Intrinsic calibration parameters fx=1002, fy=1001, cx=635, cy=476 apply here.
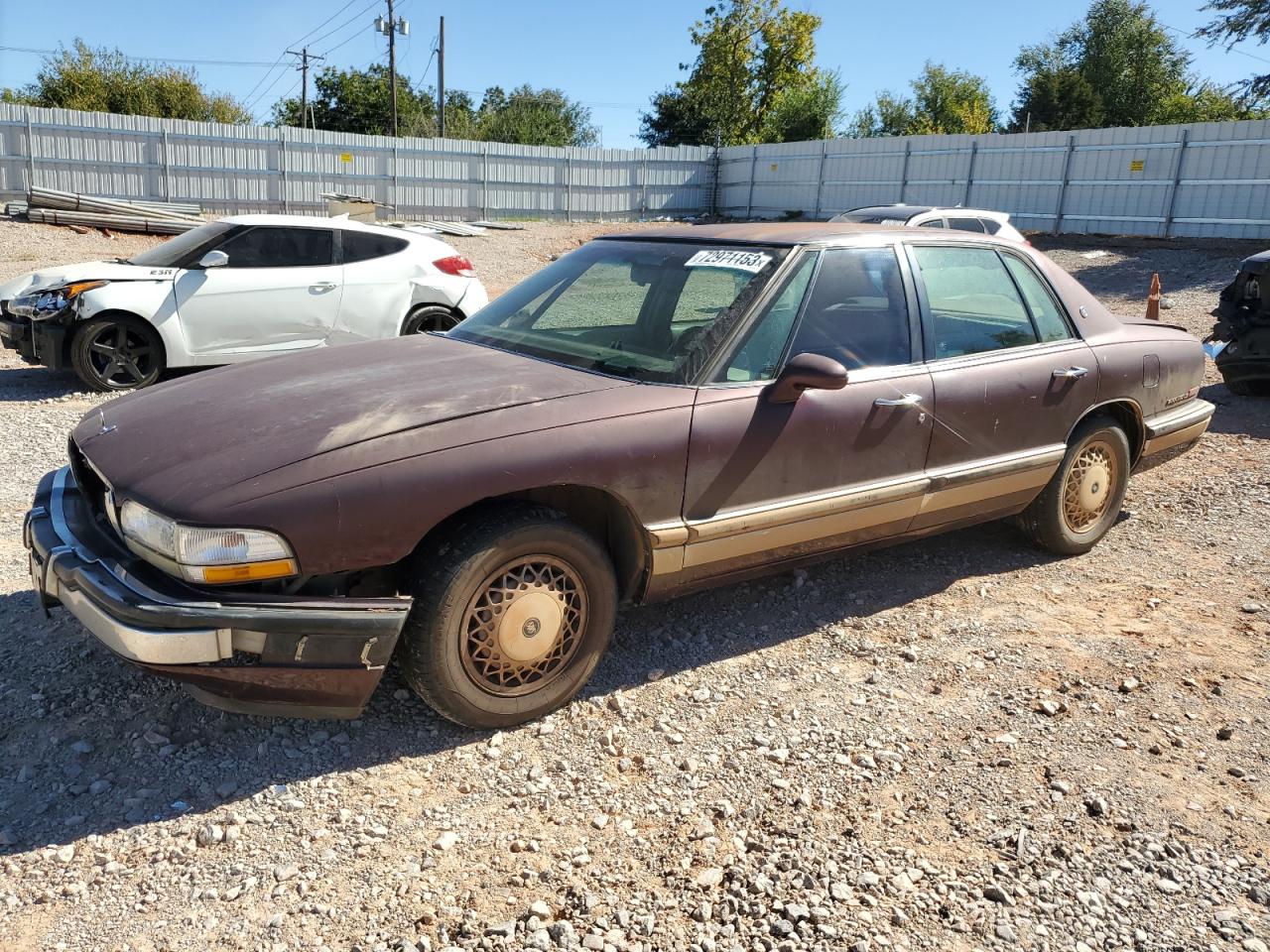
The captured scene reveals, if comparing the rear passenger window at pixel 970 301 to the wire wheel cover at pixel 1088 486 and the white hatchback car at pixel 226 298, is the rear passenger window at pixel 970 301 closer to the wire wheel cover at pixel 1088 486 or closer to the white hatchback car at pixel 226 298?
the wire wheel cover at pixel 1088 486

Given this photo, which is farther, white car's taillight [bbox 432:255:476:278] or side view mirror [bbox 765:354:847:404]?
white car's taillight [bbox 432:255:476:278]

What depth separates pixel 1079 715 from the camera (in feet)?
11.6

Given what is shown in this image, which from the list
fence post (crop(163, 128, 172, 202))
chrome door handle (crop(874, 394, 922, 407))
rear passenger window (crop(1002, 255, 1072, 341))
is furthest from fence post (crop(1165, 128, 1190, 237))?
fence post (crop(163, 128, 172, 202))

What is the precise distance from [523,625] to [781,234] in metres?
2.01

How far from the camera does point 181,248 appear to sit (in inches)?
333

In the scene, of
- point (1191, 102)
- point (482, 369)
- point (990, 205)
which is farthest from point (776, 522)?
point (1191, 102)

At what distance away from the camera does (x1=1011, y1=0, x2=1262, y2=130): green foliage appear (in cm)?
5209

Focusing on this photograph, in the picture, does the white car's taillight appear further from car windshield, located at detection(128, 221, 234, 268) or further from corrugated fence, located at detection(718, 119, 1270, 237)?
corrugated fence, located at detection(718, 119, 1270, 237)

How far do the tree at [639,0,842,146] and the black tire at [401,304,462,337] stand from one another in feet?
129

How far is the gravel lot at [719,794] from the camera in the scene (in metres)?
2.48

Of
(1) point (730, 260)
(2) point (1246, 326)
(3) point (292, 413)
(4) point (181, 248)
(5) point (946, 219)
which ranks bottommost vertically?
(3) point (292, 413)

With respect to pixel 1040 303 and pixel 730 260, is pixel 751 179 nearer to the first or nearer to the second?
pixel 1040 303

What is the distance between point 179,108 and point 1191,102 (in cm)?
4975

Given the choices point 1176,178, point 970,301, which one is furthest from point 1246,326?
point 1176,178
